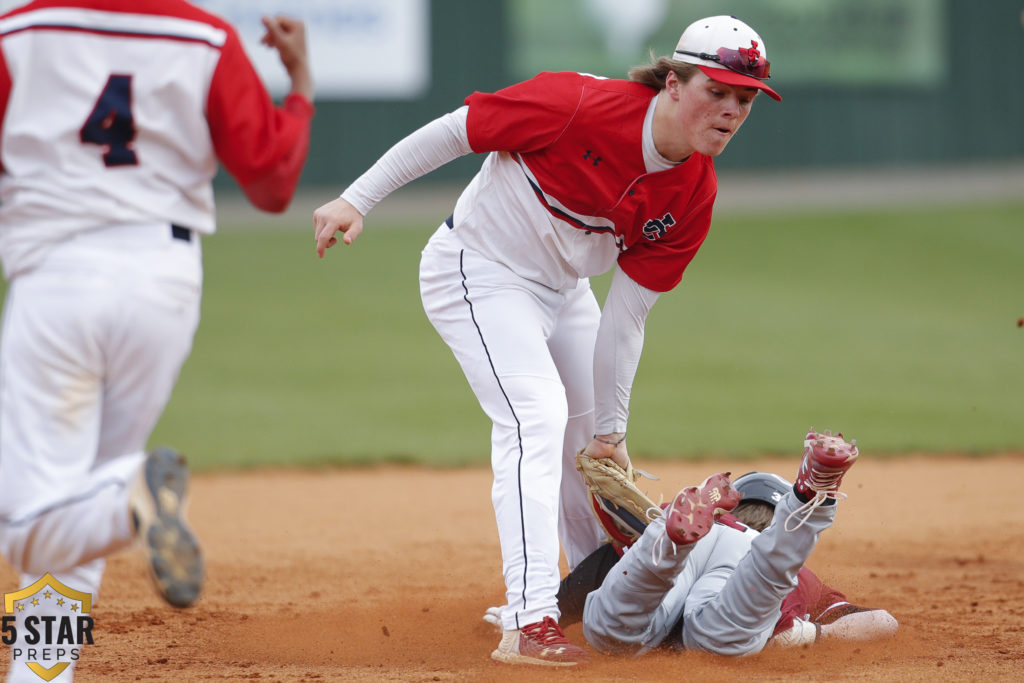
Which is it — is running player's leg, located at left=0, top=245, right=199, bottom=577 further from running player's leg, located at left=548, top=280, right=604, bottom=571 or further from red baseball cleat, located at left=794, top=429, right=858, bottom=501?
red baseball cleat, located at left=794, top=429, right=858, bottom=501

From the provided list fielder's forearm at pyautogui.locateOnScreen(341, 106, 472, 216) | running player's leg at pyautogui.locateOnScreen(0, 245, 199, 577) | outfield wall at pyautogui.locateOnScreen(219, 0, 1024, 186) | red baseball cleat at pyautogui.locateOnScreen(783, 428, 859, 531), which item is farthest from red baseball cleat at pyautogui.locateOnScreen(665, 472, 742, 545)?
outfield wall at pyautogui.locateOnScreen(219, 0, 1024, 186)

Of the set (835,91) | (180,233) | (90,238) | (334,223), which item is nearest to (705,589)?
(334,223)

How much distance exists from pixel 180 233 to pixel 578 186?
1.39 m

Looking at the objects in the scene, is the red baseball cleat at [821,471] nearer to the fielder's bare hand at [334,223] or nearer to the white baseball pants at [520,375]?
the white baseball pants at [520,375]

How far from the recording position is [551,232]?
3789 millimetres

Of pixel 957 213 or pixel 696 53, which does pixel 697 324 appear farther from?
pixel 696 53

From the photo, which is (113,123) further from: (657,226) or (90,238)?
(657,226)

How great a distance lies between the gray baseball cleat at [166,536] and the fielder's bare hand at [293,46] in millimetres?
1127

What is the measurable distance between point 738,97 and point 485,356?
3.70 feet

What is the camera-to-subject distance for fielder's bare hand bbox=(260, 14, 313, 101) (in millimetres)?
3104

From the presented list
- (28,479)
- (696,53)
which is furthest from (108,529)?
(696,53)

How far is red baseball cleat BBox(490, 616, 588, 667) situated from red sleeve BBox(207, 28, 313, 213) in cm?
152

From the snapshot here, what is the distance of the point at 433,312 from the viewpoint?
12.9ft

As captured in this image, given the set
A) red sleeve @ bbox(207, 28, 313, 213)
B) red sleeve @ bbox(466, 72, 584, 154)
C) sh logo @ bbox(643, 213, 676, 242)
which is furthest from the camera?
sh logo @ bbox(643, 213, 676, 242)
